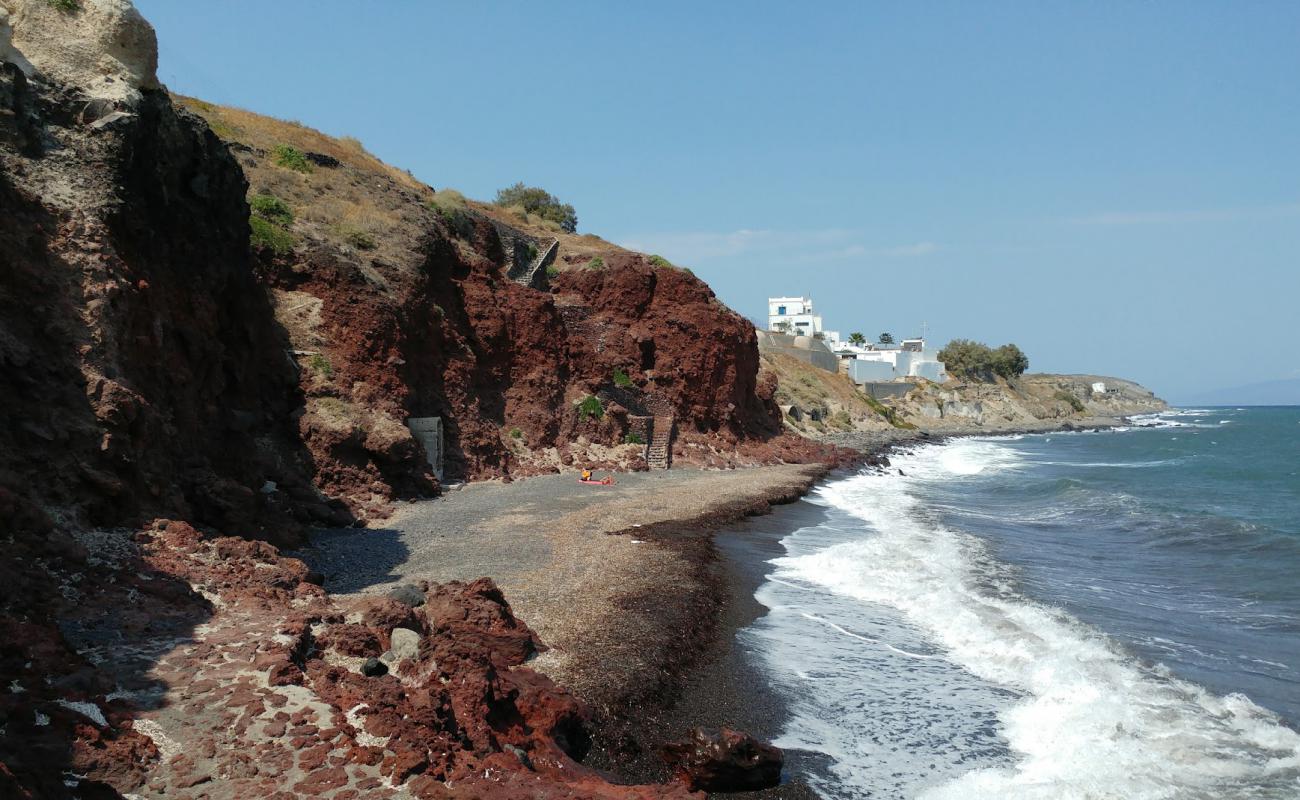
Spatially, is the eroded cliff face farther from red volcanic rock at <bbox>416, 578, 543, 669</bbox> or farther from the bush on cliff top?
the bush on cliff top

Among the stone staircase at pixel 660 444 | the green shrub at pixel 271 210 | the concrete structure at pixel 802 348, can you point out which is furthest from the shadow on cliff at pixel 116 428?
the concrete structure at pixel 802 348

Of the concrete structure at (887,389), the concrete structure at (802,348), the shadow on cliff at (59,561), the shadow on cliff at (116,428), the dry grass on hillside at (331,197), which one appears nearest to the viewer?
the shadow on cliff at (59,561)

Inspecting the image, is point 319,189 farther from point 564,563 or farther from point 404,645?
point 404,645

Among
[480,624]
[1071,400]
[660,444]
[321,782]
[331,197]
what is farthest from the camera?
[1071,400]

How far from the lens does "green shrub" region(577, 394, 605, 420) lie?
27672 millimetres

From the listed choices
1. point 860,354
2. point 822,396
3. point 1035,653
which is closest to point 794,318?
point 860,354

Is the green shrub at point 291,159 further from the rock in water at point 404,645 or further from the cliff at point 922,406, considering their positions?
the cliff at point 922,406

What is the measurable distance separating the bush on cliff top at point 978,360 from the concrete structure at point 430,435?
85269 mm

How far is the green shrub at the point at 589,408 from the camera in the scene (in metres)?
27.7

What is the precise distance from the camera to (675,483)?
78.6 ft

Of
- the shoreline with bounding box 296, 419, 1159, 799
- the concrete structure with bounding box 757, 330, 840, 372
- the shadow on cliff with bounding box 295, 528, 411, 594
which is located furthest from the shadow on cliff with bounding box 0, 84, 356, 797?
the concrete structure with bounding box 757, 330, 840, 372

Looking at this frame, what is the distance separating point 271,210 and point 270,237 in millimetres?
1734

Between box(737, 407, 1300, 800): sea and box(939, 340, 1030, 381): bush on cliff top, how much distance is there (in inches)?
3021

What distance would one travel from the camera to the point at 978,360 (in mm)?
95250
